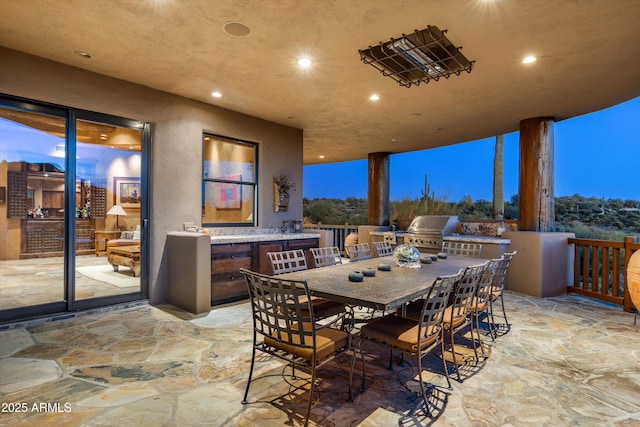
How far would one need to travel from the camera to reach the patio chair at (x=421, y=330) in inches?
76.5

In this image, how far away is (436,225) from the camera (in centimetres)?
587

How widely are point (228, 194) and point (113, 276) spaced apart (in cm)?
196

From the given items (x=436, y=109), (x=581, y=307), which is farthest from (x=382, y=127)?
(x=581, y=307)

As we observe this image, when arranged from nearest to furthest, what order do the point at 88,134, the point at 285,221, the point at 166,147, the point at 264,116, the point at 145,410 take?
the point at 145,410 → the point at 88,134 → the point at 166,147 → the point at 264,116 → the point at 285,221

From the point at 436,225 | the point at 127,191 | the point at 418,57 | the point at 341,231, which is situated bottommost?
the point at 341,231

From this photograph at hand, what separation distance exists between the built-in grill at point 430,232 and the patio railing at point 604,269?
5.94 ft

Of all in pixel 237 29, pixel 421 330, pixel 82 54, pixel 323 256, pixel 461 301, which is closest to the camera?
pixel 421 330

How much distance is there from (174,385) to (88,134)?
3226mm

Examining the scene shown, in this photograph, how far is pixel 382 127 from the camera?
587 centimetres

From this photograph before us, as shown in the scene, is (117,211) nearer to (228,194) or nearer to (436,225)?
(228,194)

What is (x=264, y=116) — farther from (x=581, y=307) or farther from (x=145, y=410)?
(x=581, y=307)

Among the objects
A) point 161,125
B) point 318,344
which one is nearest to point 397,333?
point 318,344

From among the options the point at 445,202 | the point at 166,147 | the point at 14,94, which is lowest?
the point at 445,202

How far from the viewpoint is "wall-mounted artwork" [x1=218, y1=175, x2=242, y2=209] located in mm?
5066
